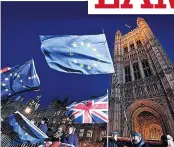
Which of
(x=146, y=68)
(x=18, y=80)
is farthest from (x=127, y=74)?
(x=18, y=80)

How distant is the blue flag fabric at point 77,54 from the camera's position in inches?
302

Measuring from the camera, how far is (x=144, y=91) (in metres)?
24.1

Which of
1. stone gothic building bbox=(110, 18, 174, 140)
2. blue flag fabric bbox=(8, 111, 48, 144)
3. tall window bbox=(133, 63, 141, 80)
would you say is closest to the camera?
blue flag fabric bbox=(8, 111, 48, 144)

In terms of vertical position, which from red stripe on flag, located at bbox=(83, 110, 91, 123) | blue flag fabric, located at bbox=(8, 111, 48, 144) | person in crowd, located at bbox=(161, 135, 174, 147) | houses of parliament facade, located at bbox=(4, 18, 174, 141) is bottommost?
person in crowd, located at bbox=(161, 135, 174, 147)

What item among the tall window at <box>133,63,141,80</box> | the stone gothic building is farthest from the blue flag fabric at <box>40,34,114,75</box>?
the tall window at <box>133,63,141,80</box>

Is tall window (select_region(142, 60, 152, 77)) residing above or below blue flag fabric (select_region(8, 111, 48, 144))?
above

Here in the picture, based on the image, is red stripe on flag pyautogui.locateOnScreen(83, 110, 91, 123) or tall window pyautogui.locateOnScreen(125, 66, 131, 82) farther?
tall window pyautogui.locateOnScreen(125, 66, 131, 82)

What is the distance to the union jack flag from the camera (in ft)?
27.4

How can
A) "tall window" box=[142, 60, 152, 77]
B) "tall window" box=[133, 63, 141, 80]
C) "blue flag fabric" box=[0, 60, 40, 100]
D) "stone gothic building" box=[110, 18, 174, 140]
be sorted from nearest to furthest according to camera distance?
1. "blue flag fabric" box=[0, 60, 40, 100]
2. "stone gothic building" box=[110, 18, 174, 140]
3. "tall window" box=[142, 60, 152, 77]
4. "tall window" box=[133, 63, 141, 80]

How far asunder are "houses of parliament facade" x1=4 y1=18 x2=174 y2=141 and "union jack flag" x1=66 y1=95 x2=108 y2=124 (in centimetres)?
960

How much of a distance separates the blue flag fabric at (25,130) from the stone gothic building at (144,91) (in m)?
11.5

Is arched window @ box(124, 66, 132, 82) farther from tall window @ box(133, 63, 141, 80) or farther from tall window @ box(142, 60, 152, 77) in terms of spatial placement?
tall window @ box(142, 60, 152, 77)

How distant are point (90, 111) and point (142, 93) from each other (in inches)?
684

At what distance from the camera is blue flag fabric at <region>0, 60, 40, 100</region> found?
24.0 feet
